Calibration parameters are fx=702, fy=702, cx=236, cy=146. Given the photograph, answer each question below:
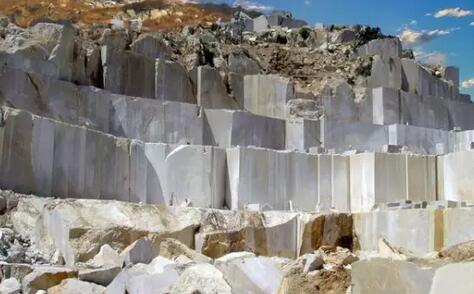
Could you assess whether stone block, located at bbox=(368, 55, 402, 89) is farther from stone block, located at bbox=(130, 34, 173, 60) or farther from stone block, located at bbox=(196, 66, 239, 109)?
stone block, located at bbox=(130, 34, 173, 60)

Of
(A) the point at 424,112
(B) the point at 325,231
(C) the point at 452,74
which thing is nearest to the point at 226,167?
(B) the point at 325,231

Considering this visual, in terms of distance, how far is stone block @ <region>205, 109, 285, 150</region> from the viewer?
19.7 meters

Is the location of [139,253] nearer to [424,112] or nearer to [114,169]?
[114,169]

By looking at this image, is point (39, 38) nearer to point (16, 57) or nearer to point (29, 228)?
point (16, 57)

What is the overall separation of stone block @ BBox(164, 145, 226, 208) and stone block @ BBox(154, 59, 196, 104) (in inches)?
192

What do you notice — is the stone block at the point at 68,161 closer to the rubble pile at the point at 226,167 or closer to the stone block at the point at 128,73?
the rubble pile at the point at 226,167

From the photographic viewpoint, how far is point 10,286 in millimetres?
8477

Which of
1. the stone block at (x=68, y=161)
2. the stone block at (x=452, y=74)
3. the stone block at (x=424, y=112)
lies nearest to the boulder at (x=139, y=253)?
the stone block at (x=68, y=161)

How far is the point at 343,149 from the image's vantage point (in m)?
21.2

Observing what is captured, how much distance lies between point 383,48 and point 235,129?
1200 cm

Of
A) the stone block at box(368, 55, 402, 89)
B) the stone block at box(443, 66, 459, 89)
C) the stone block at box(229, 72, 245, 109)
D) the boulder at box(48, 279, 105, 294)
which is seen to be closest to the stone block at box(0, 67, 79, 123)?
the stone block at box(229, 72, 245, 109)

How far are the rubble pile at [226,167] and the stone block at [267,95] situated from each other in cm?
6

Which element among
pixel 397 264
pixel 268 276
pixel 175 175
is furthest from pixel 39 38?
pixel 397 264

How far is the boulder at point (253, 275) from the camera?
8.65 metres
